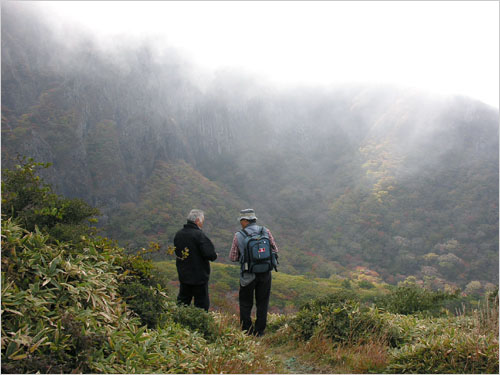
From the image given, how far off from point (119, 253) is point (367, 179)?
43.8m

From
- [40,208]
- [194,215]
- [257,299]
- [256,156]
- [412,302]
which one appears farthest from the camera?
[256,156]

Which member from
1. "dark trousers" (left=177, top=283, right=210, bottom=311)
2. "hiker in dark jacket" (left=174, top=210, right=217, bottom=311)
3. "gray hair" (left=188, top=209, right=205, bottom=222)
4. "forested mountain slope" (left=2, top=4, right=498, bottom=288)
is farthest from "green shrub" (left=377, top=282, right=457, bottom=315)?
"forested mountain slope" (left=2, top=4, right=498, bottom=288)

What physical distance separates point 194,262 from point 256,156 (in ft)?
149

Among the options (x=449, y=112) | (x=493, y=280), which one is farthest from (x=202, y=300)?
(x=449, y=112)

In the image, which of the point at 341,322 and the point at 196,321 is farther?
the point at 341,322

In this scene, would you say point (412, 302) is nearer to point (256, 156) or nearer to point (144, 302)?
point (144, 302)

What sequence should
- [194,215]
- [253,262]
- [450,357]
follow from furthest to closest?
[194,215] → [253,262] → [450,357]

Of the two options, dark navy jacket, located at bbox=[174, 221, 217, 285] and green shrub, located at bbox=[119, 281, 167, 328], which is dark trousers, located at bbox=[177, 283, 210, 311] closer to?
dark navy jacket, located at bbox=[174, 221, 217, 285]

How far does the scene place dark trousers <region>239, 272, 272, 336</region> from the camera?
552cm

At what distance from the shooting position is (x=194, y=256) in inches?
211

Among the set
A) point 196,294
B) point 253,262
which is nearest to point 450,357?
point 253,262

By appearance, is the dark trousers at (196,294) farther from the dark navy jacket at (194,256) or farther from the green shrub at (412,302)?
the green shrub at (412,302)

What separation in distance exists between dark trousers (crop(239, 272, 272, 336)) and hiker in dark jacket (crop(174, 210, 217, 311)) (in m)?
0.69

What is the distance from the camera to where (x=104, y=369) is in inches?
112
